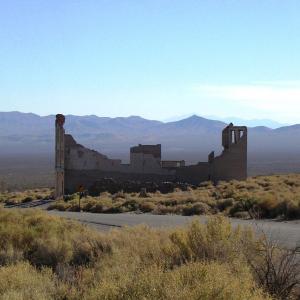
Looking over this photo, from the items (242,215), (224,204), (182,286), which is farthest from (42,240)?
(224,204)

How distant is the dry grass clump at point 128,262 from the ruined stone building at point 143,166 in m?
31.9

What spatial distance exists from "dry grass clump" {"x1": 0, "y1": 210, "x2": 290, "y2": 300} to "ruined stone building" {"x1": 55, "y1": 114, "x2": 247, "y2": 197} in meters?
31.9

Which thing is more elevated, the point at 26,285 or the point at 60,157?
the point at 60,157

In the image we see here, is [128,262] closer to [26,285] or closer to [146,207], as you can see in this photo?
[26,285]

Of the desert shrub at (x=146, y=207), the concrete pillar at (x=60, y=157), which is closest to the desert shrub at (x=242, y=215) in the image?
the desert shrub at (x=146, y=207)

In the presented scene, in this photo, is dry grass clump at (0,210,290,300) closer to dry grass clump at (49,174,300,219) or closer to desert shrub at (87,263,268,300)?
desert shrub at (87,263,268,300)

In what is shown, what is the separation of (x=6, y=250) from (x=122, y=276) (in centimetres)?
798

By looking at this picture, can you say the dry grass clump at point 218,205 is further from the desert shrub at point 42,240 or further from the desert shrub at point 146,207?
the desert shrub at point 42,240

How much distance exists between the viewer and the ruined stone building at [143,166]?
5222 centimetres

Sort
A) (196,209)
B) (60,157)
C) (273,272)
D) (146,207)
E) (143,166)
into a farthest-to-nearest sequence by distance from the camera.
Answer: (60,157) → (143,166) → (146,207) → (196,209) → (273,272)

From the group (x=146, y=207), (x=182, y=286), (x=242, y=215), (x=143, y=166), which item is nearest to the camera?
(x=182, y=286)

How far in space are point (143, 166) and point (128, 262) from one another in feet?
138

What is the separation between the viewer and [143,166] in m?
53.5

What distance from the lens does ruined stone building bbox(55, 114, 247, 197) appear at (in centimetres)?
5222
